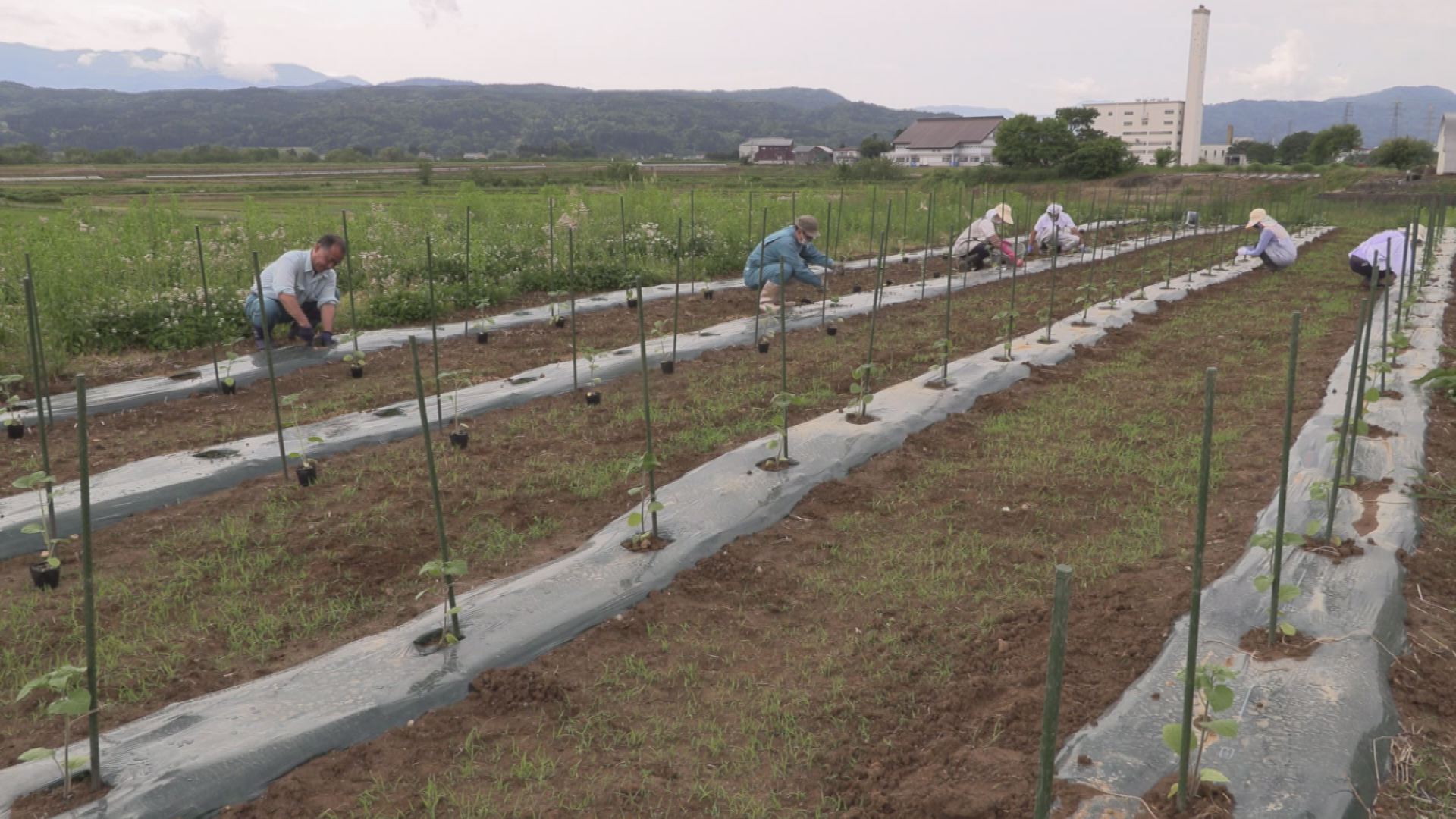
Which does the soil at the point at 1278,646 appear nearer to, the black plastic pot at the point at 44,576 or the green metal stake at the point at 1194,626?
the green metal stake at the point at 1194,626

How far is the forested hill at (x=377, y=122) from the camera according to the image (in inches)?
4003

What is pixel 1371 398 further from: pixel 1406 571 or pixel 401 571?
pixel 401 571

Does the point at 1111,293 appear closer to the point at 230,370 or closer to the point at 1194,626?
the point at 1194,626

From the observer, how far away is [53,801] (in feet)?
6.86

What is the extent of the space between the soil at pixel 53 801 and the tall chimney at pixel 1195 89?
6797cm

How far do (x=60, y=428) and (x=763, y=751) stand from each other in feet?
15.2

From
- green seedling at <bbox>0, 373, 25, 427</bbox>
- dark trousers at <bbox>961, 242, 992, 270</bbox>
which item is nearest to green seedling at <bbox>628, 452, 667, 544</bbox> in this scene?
green seedling at <bbox>0, 373, 25, 427</bbox>

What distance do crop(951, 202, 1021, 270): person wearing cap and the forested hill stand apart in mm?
74442

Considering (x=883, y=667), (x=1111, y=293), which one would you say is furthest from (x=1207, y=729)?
(x=1111, y=293)

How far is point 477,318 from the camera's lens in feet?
24.1

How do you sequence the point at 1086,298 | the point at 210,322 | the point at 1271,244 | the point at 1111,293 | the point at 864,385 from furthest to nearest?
1. the point at 1271,244
2. the point at 1111,293
3. the point at 1086,298
4. the point at 210,322
5. the point at 864,385

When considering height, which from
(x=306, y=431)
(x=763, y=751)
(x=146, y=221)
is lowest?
(x=763, y=751)

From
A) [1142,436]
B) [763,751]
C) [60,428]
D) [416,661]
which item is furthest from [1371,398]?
[60,428]

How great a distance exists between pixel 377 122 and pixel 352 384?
12490 centimetres
